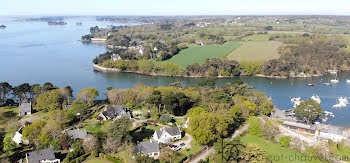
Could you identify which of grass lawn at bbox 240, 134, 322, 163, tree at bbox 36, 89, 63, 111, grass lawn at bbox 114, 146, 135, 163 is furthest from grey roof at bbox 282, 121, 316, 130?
tree at bbox 36, 89, 63, 111

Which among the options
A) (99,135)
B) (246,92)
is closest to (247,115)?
(246,92)

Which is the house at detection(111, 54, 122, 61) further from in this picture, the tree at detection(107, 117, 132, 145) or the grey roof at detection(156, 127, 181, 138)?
the tree at detection(107, 117, 132, 145)

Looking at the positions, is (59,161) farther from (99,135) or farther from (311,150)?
(311,150)

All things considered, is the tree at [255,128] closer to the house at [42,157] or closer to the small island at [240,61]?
the house at [42,157]

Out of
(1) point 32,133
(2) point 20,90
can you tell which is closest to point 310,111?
(1) point 32,133

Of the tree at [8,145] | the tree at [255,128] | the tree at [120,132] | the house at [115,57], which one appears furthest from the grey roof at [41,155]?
the house at [115,57]
